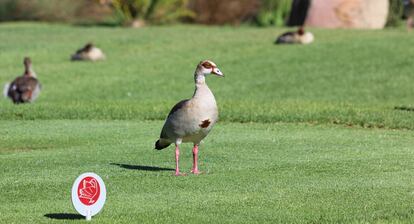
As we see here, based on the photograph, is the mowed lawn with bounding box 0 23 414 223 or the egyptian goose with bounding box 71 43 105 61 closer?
the mowed lawn with bounding box 0 23 414 223

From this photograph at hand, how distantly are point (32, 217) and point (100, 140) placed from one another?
6.78 meters

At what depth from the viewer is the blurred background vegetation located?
150 feet

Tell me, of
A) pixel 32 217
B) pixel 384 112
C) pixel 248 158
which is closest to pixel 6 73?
pixel 384 112

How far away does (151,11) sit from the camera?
45.9 m

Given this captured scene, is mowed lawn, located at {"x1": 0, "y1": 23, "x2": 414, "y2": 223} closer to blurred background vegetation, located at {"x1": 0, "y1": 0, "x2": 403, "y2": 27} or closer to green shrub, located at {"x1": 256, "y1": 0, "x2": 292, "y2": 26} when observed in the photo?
blurred background vegetation, located at {"x1": 0, "y1": 0, "x2": 403, "y2": 27}

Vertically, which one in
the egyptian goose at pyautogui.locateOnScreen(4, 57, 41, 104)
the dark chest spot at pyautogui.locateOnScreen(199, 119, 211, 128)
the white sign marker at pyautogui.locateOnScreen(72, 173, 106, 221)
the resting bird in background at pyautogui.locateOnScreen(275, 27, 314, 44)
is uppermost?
the dark chest spot at pyautogui.locateOnScreen(199, 119, 211, 128)

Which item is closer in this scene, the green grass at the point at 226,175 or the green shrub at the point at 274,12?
the green grass at the point at 226,175

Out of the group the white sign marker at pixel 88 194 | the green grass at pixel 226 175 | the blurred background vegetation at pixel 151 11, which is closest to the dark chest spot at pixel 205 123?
the green grass at pixel 226 175

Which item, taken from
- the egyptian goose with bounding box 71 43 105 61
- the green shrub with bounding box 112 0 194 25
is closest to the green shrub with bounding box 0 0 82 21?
the green shrub with bounding box 112 0 194 25

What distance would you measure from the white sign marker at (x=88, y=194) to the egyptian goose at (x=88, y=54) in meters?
23.1

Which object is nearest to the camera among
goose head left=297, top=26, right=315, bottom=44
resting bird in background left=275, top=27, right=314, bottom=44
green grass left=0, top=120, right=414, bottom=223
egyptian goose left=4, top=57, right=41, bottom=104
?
green grass left=0, top=120, right=414, bottom=223

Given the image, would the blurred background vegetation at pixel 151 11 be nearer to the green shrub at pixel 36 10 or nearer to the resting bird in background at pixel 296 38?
the green shrub at pixel 36 10

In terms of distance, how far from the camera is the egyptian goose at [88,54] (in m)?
34.7

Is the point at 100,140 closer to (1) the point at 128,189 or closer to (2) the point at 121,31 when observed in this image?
(1) the point at 128,189
